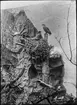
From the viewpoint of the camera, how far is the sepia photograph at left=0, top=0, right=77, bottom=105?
3.32m

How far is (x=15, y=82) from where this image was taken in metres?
3.49

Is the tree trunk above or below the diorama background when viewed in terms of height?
below

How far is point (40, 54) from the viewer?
3.41 m

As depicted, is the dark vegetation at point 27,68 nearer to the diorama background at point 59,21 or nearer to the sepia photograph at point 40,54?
the sepia photograph at point 40,54

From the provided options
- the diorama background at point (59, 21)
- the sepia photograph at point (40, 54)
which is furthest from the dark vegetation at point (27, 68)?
the diorama background at point (59, 21)

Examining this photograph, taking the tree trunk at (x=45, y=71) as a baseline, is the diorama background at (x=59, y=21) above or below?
above

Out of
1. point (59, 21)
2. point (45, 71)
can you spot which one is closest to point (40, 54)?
point (45, 71)

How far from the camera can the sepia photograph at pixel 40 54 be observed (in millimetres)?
3316

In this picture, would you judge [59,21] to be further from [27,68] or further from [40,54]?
[27,68]

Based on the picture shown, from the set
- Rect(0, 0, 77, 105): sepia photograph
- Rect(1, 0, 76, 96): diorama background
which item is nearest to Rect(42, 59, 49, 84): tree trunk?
Rect(0, 0, 77, 105): sepia photograph

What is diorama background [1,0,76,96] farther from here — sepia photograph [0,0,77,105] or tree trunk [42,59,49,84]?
tree trunk [42,59,49,84]

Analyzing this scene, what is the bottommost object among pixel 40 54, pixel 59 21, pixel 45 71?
pixel 45 71

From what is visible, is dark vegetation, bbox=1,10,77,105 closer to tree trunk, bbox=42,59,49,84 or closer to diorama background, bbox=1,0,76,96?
tree trunk, bbox=42,59,49,84

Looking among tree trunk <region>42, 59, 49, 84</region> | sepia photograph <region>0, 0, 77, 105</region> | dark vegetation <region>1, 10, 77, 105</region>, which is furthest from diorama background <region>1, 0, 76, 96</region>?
tree trunk <region>42, 59, 49, 84</region>
